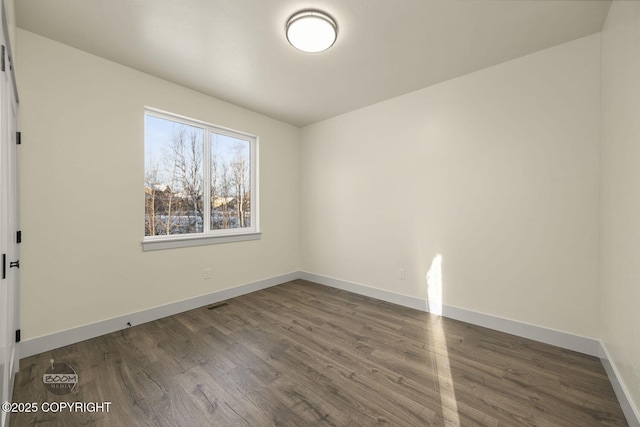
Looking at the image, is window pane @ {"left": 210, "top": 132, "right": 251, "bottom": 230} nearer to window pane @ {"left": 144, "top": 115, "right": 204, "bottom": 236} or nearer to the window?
the window

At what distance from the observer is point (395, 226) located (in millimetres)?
3389

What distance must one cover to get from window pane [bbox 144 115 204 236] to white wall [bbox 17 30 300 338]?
0.60 feet

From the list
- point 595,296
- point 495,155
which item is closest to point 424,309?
point 595,296

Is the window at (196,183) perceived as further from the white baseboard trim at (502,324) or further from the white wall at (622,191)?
the white wall at (622,191)

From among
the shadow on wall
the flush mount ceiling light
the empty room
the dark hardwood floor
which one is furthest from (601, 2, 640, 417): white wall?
the flush mount ceiling light

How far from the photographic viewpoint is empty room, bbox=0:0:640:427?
164cm

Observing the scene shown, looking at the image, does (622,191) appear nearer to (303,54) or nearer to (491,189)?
(491,189)

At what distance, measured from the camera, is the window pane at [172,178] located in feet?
9.70

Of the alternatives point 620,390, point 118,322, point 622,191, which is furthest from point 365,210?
point 118,322

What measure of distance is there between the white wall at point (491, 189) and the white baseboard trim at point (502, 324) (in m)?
0.07

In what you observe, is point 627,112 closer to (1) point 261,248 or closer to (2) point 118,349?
(1) point 261,248

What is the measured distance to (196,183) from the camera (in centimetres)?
337

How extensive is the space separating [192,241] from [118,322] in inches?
42.3

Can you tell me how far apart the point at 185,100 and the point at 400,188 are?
2932mm
